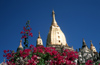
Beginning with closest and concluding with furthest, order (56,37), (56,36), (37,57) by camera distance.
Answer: (37,57), (56,37), (56,36)

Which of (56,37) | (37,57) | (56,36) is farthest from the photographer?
(56,36)

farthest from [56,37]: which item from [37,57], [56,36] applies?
[37,57]

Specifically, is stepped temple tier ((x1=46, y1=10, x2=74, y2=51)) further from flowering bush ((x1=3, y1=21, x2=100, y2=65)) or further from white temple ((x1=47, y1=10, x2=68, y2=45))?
flowering bush ((x1=3, y1=21, x2=100, y2=65))

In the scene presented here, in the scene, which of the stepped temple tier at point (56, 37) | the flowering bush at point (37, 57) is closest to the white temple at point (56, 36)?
the stepped temple tier at point (56, 37)

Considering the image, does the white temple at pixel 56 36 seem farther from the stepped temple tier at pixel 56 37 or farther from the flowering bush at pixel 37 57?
the flowering bush at pixel 37 57

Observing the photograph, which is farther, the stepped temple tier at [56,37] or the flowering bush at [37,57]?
the stepped temple tier at [56,37]

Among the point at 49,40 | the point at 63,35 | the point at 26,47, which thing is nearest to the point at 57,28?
the point at 63,35

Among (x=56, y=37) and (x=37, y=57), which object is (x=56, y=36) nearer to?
(x=56, y=37)

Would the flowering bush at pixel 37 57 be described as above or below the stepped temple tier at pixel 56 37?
below

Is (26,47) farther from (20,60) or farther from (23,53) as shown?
(20,60)

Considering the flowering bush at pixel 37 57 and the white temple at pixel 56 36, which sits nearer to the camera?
the flowering bush at pixel 37 57

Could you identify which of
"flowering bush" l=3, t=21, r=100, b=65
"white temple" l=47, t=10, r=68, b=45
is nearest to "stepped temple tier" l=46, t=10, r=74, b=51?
"white temple" l=47, t=10, r=68, b=45

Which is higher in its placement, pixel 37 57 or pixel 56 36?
pixel 56 36

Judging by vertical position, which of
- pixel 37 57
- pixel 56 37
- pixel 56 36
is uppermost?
pixel 56 36
